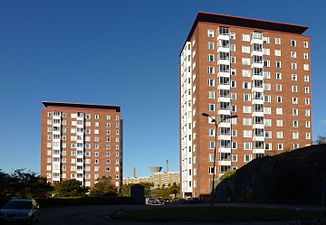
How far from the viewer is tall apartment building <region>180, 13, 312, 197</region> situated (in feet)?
318

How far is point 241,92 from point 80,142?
72.7 m

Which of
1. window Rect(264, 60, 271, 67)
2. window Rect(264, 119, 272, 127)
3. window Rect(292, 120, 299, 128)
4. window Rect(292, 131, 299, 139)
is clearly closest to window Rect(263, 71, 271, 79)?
window Rect(264, 60, 271, 67)

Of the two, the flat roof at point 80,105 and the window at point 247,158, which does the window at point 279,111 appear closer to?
the window at point 247,158

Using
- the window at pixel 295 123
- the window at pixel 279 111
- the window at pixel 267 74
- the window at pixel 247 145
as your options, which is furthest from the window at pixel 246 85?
the window at pixel 295 123

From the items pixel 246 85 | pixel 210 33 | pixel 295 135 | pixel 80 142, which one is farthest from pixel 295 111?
pixel 80 142

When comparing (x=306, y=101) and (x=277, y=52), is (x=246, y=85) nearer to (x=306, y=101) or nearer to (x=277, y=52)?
(x=277, y=52)

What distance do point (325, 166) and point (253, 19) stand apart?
60167 mm

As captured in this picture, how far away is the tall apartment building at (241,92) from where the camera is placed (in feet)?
318

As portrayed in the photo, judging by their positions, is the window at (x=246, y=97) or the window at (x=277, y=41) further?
the window at (x=277, y=41)

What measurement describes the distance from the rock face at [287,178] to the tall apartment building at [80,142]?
10047 centimetres

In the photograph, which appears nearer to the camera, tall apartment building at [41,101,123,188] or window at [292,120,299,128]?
window at [292,120,299,128]

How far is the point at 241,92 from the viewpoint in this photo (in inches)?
3981

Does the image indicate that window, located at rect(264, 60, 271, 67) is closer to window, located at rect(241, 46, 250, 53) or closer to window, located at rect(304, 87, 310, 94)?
window, located at rect(241, 46, 250, 53)

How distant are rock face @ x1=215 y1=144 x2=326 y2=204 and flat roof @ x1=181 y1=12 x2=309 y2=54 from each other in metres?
49.1
